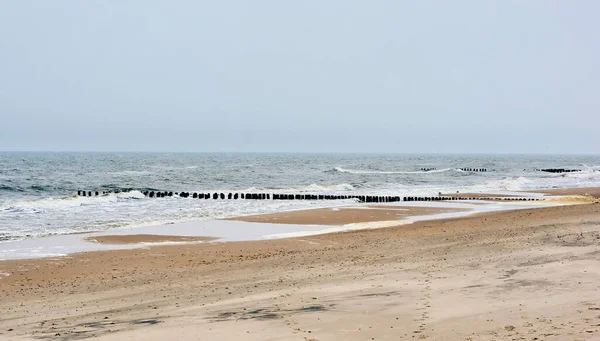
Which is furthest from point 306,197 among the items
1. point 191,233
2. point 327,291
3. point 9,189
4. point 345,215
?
point 327,291

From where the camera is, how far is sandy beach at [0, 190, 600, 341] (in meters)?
7.52

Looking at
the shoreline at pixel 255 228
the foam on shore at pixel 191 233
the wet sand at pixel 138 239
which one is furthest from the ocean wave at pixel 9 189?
the wet sand at pixel 138 239

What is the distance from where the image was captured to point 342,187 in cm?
5788

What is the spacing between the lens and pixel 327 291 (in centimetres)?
1007

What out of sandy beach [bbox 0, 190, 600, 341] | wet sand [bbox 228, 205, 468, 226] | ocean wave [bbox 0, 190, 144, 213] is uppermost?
sandy beach [bbox 0, 190, 600, 341]

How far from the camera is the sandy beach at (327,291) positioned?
7516 mm

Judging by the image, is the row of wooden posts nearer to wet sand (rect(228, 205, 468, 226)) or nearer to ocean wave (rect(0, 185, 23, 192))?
ocean wave (rect(0, 185, 23, 192))

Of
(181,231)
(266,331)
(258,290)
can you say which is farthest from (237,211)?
(266,331)

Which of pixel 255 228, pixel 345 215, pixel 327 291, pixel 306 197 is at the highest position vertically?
pixel 327 291

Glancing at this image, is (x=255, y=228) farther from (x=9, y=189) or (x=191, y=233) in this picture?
(x=9, y=189)

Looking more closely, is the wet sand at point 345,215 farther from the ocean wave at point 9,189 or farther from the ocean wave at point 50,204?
the ocean wave at point 9,189

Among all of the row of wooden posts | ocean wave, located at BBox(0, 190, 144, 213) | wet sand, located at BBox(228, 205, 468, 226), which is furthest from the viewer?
the row of wooden posts

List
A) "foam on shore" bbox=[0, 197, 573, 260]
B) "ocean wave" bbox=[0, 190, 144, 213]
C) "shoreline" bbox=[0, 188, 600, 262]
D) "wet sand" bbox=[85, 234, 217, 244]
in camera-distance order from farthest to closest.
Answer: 1. "ocean wave" bbox=[0, 190, 144, 213]
2. "wet sand" bbox=[85, 234, 217, 244]
3. "shoreline" bbox=[0, 188, 600, 262]
4. "foam on shore" bbox=[0, 197, 573, 260]

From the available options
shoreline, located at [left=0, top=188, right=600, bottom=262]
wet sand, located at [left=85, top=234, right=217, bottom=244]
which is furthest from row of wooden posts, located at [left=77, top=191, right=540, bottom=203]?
wet sand, located at [left=85, top=234, right=217, bottom=244]
